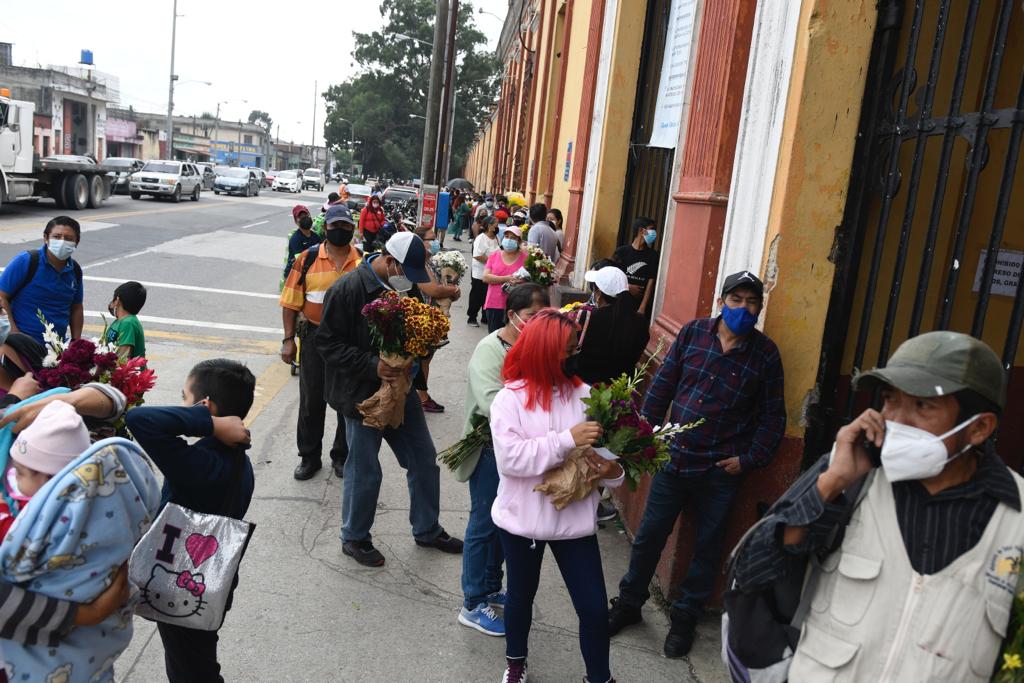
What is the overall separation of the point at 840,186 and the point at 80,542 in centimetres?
378

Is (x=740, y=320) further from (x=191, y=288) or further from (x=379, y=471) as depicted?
(x=191, y=288)

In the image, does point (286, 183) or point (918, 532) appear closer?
point (918, 532)

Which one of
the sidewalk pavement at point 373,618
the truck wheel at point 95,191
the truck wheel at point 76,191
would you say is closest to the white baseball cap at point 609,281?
the sidewalk pavement at point 373,618

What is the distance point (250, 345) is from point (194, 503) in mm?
7736

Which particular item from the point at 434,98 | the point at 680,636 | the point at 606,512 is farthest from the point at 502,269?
the point at 434,98

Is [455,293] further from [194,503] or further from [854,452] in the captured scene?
[854,452]

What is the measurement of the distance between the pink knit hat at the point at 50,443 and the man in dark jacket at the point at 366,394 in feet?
7.57

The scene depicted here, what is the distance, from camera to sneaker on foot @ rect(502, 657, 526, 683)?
373cm

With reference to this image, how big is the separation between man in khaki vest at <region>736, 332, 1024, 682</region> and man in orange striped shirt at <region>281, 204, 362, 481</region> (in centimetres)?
449

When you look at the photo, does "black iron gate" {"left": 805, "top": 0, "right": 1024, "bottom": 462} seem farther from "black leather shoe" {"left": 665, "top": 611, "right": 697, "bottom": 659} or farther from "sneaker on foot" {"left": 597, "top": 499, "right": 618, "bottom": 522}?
"sneaker on foot" {"left": 597, "top": 499, "right": 618, "bottom": 522}

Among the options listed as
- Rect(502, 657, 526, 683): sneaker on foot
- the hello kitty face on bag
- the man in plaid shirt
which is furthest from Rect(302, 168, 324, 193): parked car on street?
the hello kitty face on bag

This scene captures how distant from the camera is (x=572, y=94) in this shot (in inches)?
539

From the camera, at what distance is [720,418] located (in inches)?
163

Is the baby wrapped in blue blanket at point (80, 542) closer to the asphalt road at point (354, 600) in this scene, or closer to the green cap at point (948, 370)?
the asphalt road at point (354, 600)
